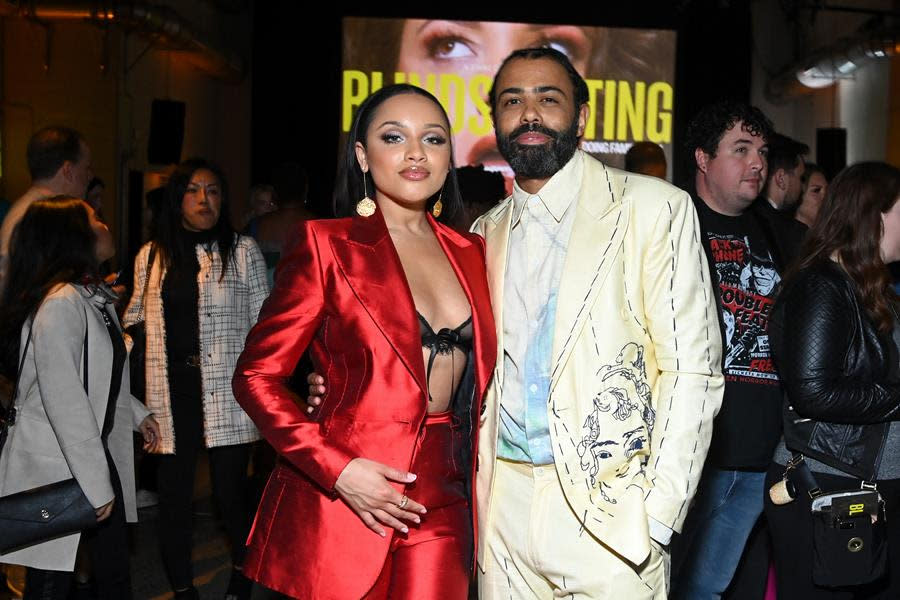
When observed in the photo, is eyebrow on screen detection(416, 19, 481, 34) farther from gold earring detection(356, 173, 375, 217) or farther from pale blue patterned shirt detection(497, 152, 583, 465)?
gold earring detection(356, 173, 375, 217)

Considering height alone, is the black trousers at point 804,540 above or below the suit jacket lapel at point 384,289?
below

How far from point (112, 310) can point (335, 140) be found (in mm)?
9069

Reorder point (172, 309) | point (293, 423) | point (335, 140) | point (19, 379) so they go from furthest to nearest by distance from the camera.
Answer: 1. point (335, 140)
2. point (172, 309)
3. point (19, 379)
4. point (293, 423)

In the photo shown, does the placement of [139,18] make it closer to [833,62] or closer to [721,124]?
[721,124]

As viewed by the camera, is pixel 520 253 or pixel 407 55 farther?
pixel 407 55

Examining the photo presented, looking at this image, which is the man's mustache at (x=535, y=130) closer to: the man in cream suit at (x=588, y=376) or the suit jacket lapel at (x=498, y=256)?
the man in cream suit at (x=588, y=376)

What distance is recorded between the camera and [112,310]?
3.35 m

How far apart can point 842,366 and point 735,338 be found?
491 millimetres

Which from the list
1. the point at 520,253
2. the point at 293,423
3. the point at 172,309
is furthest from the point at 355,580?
the point at 172,309

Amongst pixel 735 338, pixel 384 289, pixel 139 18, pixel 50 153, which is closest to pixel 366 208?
pixel 384 289

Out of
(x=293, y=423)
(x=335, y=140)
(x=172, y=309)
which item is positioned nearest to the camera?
(x=293, y=423)

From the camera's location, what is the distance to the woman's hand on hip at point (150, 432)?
12.3ft

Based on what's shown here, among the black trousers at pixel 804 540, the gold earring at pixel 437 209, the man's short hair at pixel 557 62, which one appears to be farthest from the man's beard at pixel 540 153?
the black trousers at pixel 804 540

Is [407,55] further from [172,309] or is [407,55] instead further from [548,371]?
[548,371]
